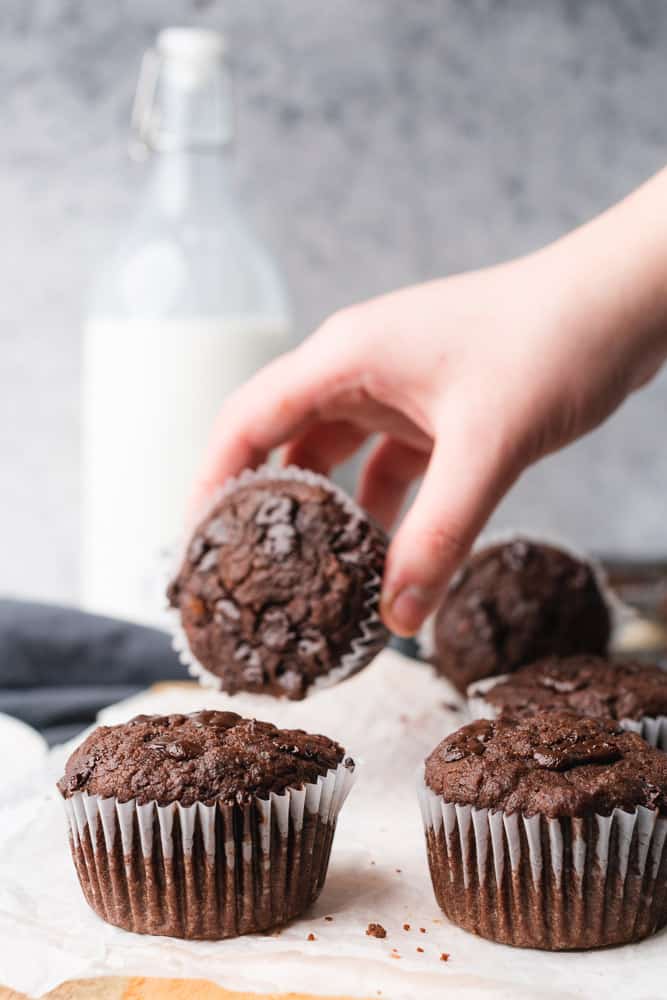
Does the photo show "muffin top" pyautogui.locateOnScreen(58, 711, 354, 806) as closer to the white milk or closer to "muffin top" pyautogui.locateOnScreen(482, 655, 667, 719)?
"muffin top" pyautogui.locateOnScreen(482, 655, 667, 719)

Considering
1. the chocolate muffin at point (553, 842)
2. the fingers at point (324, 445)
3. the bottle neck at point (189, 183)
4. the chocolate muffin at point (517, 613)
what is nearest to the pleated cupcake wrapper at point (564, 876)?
the chocolate muffin at point (553, 842)

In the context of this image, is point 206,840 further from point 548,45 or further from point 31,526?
point 548,45

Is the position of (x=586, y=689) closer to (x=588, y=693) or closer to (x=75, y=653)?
(x=588, y=693)

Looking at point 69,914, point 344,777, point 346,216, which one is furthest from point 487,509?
point 346,216

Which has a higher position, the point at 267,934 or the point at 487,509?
the point at 487,509

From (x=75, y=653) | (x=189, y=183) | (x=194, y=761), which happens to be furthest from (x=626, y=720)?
(x=189, y=183)

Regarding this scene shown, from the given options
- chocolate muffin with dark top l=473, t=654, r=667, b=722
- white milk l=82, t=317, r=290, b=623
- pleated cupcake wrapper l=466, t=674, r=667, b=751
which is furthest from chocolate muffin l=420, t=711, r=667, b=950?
white milk l=82, t=317, r=290, b=623

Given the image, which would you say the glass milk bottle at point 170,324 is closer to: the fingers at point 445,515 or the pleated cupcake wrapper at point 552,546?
the pleated cupcake wrapper at point 552,546
